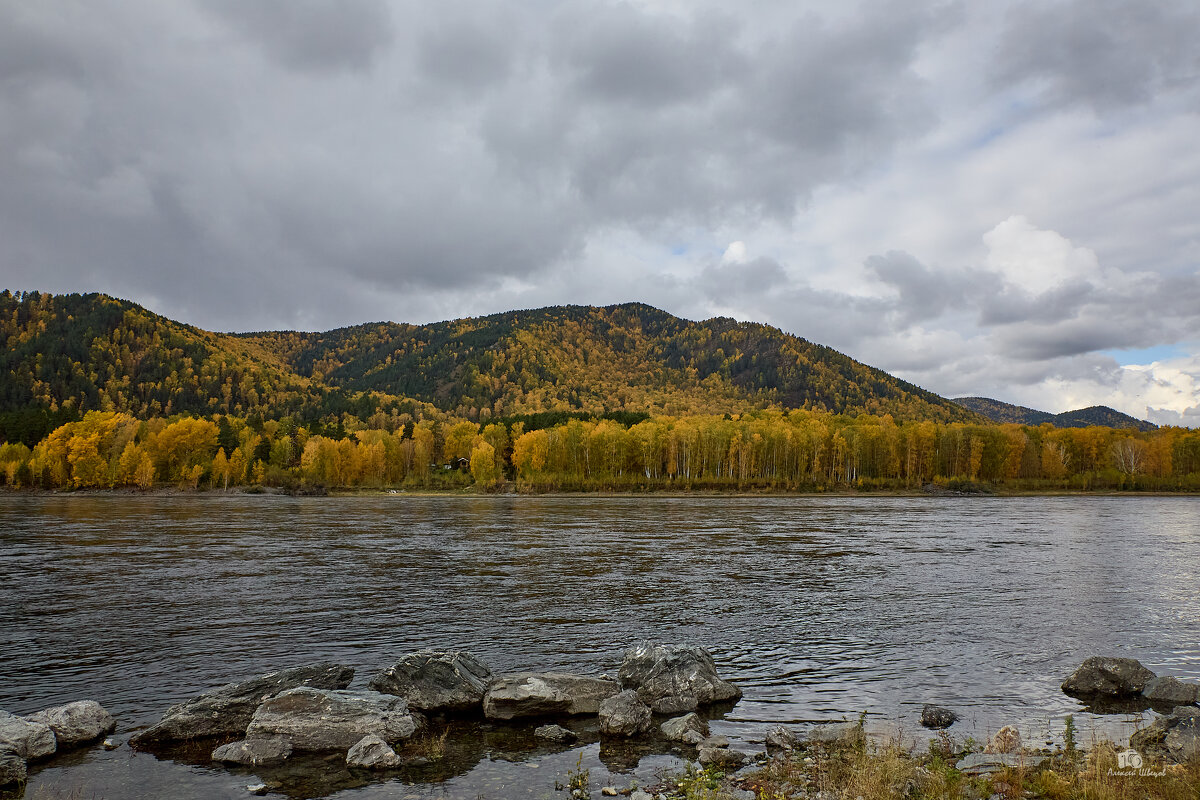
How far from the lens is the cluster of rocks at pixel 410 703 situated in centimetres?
1305

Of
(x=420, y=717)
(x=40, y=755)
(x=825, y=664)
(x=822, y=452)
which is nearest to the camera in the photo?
(x=40, y=755)

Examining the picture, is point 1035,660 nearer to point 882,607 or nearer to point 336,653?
point 882,607

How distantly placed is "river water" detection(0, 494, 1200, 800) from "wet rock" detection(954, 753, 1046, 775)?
1.80 metres

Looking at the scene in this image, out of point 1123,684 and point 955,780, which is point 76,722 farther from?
point 1123,684

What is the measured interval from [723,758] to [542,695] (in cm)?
424

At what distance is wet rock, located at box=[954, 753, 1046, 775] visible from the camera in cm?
1141

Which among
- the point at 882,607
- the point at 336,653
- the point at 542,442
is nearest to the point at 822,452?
the point at 542,442

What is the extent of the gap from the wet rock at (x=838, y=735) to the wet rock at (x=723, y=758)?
148 cm

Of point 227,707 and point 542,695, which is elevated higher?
point 542,695

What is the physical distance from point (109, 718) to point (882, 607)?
24.5 meters

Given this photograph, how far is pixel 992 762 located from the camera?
11.8 meters

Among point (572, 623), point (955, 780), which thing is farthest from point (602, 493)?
point (955, 780)

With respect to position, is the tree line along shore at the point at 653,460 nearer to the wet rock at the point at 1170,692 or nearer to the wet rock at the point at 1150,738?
the wet rock at the point at 1170,692

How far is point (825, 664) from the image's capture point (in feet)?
62.3
